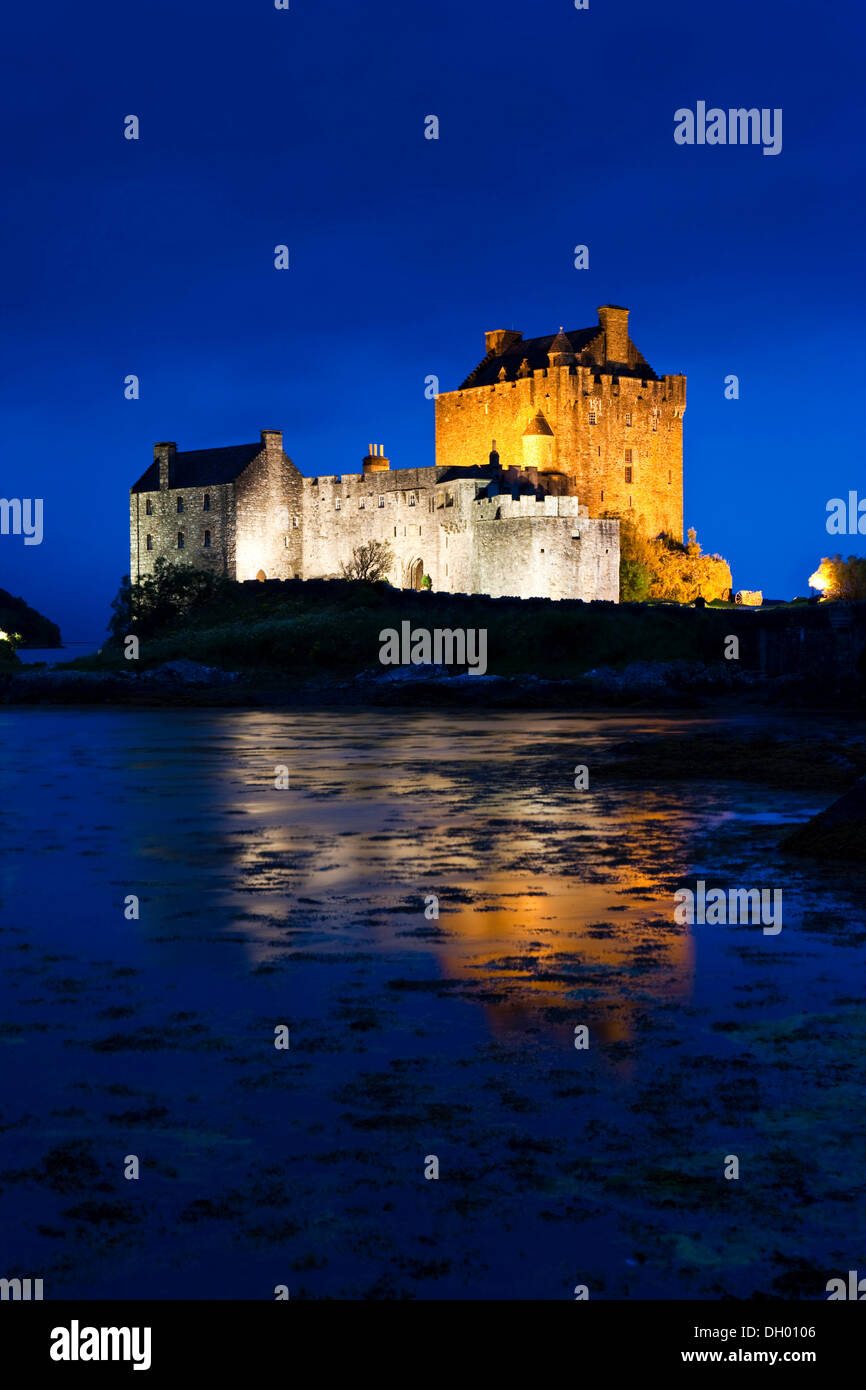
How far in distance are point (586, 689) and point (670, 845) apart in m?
32.4

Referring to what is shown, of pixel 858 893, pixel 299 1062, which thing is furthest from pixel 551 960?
pixel 858 893

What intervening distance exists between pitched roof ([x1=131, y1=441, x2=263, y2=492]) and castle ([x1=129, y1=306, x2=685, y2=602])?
95 millimetres

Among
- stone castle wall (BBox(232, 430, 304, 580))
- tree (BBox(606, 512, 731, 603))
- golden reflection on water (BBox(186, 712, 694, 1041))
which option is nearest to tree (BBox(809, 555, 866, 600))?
tree (BBox(606, 512, 731, 603))

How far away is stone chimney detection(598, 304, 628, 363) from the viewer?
9119 cm

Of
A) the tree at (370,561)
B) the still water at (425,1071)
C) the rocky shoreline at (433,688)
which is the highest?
the tree at (370,561)

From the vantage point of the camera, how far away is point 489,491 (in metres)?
72.1

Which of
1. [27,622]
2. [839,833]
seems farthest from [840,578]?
[27,622]

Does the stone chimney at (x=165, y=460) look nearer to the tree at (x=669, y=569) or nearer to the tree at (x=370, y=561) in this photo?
the tree at (x=370, y=561)

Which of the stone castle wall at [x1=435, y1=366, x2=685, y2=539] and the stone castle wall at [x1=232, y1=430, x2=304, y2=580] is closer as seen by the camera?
the stone castle wall at [x1=232, y1=430, x2=304, y2=580]

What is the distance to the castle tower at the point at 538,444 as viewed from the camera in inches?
3255

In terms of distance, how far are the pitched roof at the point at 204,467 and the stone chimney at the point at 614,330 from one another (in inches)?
1027

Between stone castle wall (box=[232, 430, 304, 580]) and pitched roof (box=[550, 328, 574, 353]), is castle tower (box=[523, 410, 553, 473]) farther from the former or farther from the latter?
stone castle wall (box=[232, 430, 304, 580])
